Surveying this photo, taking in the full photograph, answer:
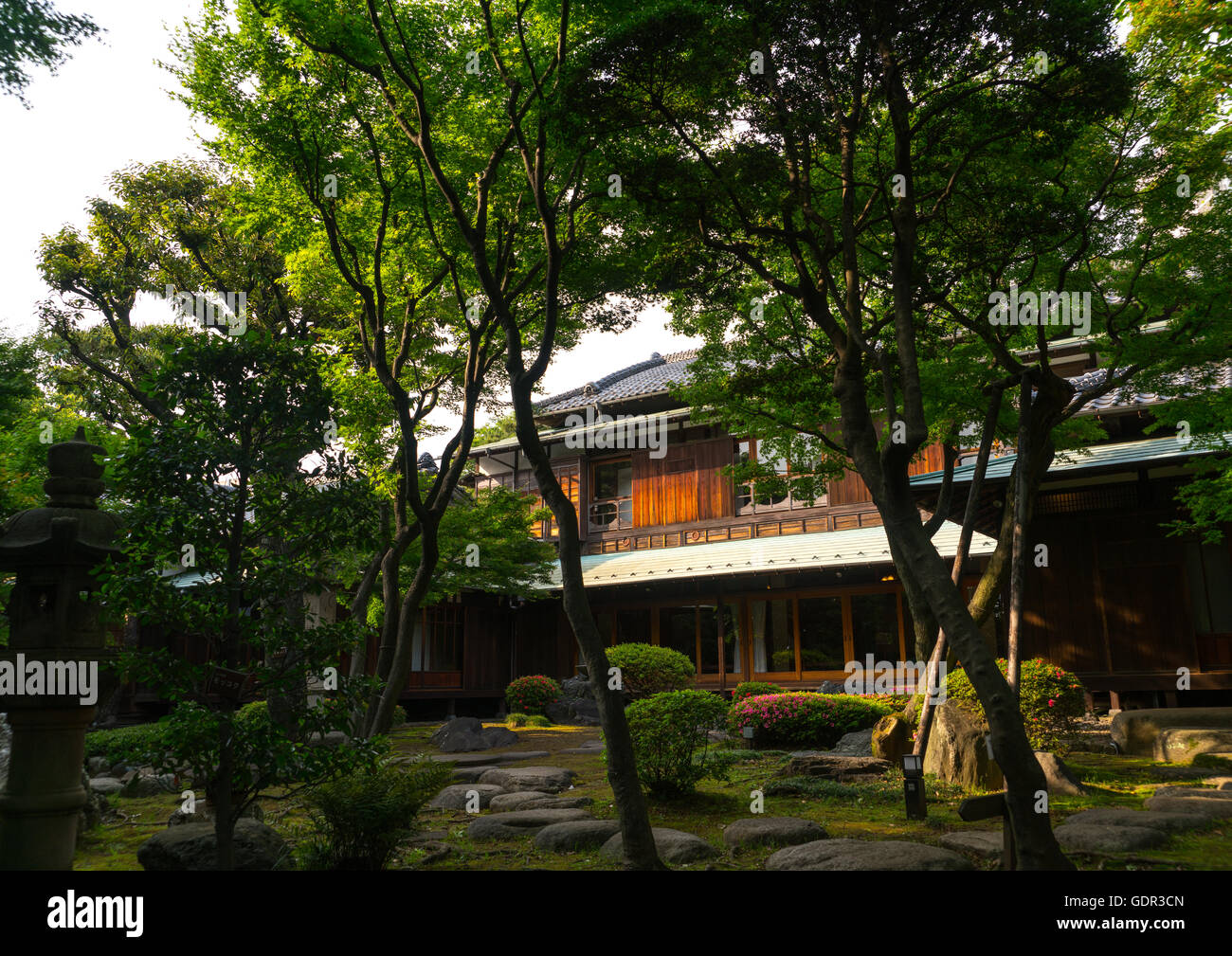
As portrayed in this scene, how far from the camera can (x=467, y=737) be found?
49.2ft

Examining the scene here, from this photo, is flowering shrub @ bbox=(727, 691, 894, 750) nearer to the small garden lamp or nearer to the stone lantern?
the small garden lamp

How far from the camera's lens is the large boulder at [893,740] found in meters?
10.8

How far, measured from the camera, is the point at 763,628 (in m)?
22.3

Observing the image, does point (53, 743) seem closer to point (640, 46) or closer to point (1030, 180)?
point (640, 46)

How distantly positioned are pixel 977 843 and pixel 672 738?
10.7ft

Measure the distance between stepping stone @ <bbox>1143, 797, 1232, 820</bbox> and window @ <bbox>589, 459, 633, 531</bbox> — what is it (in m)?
18.3

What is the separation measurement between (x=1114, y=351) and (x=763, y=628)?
13.1m

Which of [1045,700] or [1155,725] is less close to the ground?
[1045,700]

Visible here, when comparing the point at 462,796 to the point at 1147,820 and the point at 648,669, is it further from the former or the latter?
the point at 648,669

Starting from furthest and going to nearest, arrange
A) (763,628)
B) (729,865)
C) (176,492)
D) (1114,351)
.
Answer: (763,628) < (1114,351) < (729,865) < (176,492)

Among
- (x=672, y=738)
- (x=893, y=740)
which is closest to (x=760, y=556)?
(x=893, y=740)

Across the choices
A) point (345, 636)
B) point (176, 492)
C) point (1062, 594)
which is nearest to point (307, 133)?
point (176, 492)

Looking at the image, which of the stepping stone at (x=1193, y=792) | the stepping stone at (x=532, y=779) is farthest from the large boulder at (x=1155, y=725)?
the stepping stone at (x=532, y=779)

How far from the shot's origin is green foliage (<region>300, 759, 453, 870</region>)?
19.1 ft
